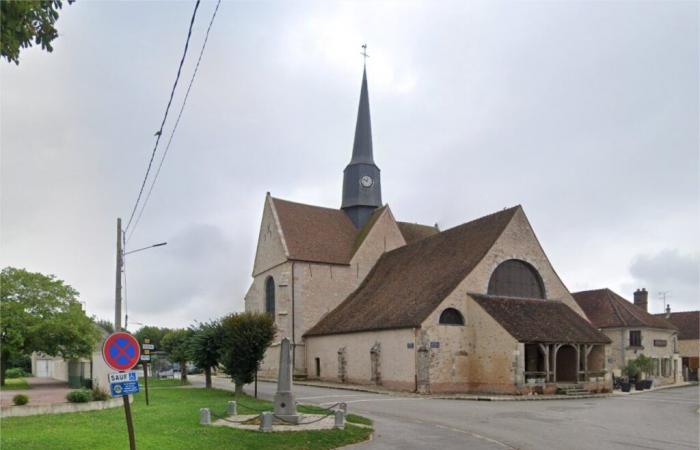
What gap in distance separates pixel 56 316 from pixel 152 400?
12386mm

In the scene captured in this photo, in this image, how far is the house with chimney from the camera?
37.3 metres

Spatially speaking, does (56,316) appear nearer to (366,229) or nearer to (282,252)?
(282,252)

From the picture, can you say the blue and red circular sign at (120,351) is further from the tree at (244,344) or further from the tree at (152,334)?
the tree at (152,334)

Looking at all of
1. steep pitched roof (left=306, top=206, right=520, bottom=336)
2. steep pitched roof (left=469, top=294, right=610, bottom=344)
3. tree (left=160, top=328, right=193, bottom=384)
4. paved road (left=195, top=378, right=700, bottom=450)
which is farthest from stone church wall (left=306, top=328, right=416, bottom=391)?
tree (left=160, top=328, right=193, bottom=384)

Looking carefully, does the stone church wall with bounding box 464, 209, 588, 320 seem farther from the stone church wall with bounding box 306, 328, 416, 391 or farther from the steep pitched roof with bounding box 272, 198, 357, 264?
the steep pitched roof with bounding box 272, 198, 357, 264

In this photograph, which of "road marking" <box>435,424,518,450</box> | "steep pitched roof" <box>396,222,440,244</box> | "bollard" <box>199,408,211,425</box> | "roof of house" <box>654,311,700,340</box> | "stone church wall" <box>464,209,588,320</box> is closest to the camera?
"road marking" <box>435,424,518,450</box>

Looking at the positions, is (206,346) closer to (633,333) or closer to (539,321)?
(539,321)

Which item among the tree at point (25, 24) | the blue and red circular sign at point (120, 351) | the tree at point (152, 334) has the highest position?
the tree at point (25, 24)

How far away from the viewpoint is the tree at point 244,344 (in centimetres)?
2155

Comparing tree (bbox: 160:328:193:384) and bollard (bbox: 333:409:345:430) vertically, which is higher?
bollard (bbox: 333:409:345:430)

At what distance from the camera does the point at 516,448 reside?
38.0 feet

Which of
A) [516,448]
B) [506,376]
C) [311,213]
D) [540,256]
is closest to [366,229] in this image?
[311,213]

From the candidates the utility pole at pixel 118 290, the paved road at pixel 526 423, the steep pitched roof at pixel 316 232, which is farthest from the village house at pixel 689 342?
the utility pole at pixel 118 290

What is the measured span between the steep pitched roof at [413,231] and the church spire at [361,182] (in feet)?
9.77
